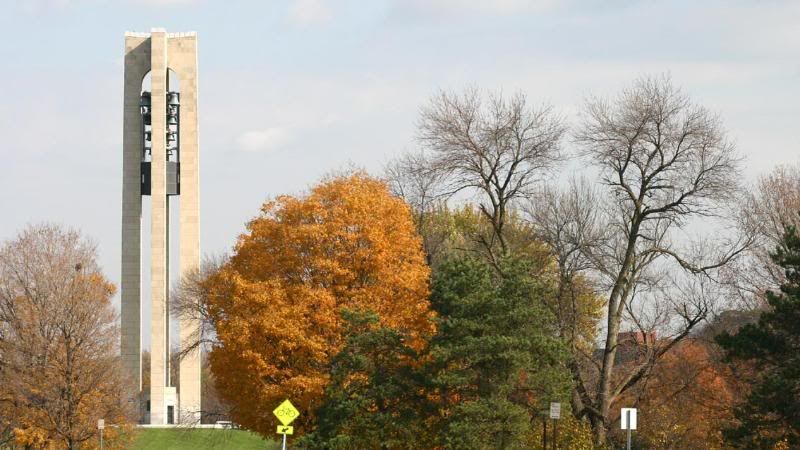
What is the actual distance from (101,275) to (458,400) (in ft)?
81.0

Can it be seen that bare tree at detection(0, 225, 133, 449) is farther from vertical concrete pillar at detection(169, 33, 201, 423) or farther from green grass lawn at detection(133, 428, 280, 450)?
vertical concrete pillar at detection(169, 33, 201, 423)

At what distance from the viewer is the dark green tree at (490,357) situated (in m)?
36.1

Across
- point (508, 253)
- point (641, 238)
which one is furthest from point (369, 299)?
point (641, 238)

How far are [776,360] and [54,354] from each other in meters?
28.9

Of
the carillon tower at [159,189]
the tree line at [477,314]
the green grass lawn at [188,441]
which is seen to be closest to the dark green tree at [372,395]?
the tree line at [477,314]

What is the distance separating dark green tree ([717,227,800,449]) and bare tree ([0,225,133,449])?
26.7m

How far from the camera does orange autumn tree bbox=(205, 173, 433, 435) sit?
42.8 meters

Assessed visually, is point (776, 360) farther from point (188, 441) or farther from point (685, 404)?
point (188, 441)

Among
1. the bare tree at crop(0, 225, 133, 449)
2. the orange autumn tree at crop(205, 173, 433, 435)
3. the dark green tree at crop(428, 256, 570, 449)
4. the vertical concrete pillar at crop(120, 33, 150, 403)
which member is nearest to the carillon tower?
the vertical concrete pillar at crop(120, 33, 150, 403)

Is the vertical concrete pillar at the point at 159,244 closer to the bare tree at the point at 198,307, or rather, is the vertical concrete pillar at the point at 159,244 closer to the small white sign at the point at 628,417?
the bare tree at the point at 198,307

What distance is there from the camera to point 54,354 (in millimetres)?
51750

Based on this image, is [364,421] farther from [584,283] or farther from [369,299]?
[584,283]

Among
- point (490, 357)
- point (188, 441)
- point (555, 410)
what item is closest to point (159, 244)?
point (188, 441)

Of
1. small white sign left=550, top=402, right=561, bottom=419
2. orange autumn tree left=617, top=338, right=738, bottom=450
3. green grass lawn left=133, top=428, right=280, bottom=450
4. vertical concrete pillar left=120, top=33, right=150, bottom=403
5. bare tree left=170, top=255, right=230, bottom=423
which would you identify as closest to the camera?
small white sign left=550, top=402, right=561, bottom=419
